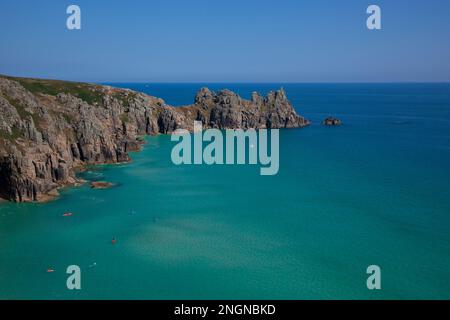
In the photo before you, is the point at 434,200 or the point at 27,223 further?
the point at 434,200

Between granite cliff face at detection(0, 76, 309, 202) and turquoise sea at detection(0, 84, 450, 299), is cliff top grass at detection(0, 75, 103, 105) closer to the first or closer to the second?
granite cliff face at detection(0, 76, 309, 202)

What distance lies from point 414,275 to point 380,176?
176ft

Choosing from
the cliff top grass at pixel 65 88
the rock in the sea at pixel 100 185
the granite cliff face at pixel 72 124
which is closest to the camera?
the granite cliff face at pixel 72 124

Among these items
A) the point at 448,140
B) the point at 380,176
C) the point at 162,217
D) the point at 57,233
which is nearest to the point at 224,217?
the point at 162,217

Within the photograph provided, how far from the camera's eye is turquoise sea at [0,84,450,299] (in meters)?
55.2

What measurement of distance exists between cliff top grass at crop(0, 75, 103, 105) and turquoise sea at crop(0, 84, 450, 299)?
183 feet

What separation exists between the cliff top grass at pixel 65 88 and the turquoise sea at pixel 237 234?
55.7 metres

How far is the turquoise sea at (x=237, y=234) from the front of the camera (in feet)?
181

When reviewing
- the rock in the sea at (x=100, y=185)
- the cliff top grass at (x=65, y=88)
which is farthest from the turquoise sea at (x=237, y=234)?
the cliff top grass at (x=65, y=88)

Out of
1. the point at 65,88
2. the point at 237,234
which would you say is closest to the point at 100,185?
the point at 237,234

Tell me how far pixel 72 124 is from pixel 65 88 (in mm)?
53482

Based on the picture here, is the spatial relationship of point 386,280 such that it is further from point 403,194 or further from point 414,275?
point 403,194

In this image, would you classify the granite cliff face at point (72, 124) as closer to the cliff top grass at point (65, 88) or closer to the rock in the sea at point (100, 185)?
the cliff top grass at point (65, 88)

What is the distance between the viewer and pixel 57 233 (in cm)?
7194
